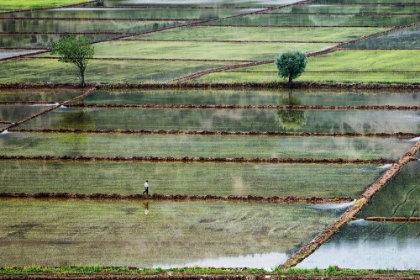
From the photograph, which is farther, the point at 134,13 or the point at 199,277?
the point at 134,13

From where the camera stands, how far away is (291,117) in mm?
42562

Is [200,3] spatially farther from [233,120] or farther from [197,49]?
[233,120]

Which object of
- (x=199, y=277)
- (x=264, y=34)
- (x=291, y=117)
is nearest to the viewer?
(x=199, y=277)

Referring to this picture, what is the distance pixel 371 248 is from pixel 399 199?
5.02m

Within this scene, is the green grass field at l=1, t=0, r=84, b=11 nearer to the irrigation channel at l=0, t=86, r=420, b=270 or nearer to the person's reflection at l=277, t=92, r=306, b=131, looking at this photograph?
the irrigation channel at l=0, t=86, r=420, b=270

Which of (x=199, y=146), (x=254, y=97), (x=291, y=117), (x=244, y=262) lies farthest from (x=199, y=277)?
(x=254, y=97)

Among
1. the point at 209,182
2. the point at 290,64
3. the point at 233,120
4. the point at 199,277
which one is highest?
the point at 290,64

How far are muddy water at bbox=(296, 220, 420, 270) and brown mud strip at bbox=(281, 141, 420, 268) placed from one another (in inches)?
7.5

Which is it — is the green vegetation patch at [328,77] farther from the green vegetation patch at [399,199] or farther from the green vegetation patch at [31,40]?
the green vegetation patch at [31,40]

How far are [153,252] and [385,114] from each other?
22.0 metres

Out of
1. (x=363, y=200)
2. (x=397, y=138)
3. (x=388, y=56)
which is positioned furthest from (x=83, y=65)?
(x=363, y=200)

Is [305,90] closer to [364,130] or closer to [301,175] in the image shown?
[364,130]

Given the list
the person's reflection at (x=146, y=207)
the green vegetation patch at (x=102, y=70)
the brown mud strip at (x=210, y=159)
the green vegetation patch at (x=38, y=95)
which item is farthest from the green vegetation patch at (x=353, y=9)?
the person's reflection at (x=146, y=207)

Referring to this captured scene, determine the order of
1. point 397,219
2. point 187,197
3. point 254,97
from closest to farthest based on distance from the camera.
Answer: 1. point 397,219
2. point 187,197
3. point 254,97
